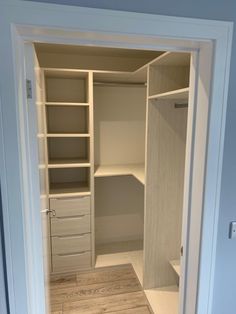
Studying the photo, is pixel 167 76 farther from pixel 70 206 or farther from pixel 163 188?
pixel 70 206

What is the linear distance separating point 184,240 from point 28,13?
127 centimetres

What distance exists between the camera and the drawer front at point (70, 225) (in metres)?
2.54

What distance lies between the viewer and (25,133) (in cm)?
97

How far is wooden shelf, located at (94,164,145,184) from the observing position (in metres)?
2.58

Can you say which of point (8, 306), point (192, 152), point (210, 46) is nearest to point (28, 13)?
point (210, 46)

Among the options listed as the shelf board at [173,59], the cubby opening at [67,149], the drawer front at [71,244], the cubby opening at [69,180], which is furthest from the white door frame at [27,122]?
the cubby opening at [67,149]

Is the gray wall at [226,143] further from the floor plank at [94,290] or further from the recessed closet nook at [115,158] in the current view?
the floor plank at [94,290]

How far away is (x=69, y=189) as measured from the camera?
269cm

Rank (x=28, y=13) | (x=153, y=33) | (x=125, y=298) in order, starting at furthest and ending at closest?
(x=125, y=298), (x=153, y=33), (x=28, y=13)

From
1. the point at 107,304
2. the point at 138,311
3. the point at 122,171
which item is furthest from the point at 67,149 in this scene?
the point at 138,311

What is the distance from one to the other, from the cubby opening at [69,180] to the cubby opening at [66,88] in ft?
2.81

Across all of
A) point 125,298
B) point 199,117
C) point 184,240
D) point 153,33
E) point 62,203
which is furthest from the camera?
point 62,203

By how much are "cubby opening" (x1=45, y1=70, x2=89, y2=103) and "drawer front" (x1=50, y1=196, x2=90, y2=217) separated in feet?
3.77

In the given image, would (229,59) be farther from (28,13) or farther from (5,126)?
(5,126)
